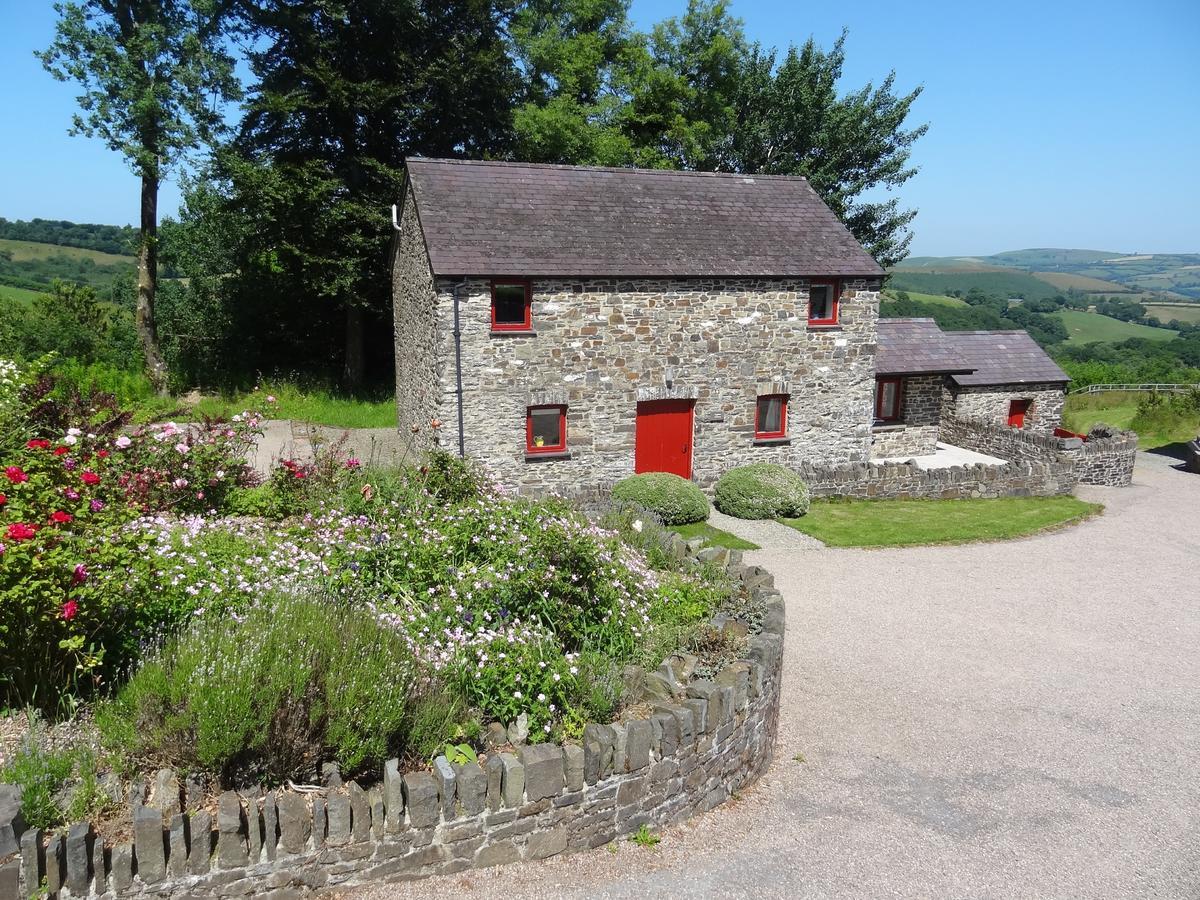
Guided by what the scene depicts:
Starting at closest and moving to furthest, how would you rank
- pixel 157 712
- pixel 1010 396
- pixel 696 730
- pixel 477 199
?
pixel 157 712 < pixel 696 730 < pixel 477 199 < pixel 1010 396

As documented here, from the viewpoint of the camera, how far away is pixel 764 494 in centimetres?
1661

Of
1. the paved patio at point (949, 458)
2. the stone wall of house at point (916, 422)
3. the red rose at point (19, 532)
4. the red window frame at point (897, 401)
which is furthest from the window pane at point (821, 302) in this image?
the red rose at point (19, 532)

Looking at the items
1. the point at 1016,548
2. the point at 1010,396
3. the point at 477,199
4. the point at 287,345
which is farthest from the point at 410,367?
the point at 1010,396

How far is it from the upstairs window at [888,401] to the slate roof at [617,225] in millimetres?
4835

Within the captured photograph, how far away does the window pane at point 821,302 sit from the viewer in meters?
19.1

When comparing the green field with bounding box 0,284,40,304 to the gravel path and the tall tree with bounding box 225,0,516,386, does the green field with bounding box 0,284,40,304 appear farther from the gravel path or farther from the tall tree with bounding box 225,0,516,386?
the gravel path

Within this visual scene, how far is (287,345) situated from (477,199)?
49.0ft

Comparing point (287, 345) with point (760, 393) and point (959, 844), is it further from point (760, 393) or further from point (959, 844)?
point (959, 844)

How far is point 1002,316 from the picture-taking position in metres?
77.1

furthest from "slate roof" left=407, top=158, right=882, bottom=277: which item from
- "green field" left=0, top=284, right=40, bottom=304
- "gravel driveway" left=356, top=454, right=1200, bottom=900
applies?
"green field" left=0, top=284, right=40, bottom=304

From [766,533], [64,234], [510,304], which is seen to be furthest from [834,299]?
[64,234]

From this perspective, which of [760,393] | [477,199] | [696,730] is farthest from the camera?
[760,393]

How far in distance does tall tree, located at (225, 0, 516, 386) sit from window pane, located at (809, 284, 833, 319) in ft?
42.5

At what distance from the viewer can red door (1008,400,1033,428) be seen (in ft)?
80.6
